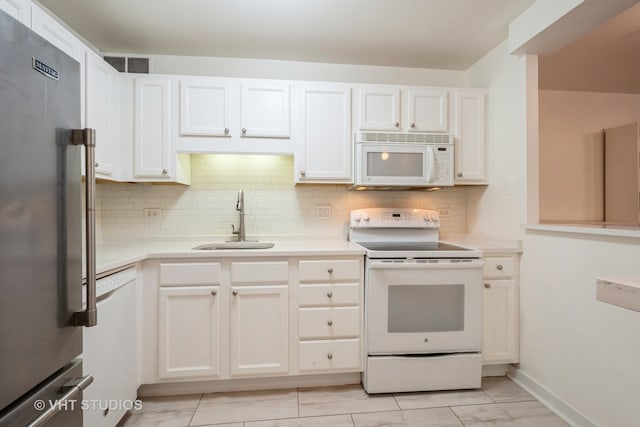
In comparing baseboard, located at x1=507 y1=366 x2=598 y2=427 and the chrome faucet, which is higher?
the chrome faucet

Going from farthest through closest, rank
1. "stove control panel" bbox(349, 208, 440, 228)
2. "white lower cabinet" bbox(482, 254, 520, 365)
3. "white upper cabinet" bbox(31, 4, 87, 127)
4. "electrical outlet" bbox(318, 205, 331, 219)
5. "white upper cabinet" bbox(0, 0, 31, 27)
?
"electrical outlet" bbox(318, 205, 331, 219) → "stove control panel" bbox(349, 208, 440, 228) → "white lower cabinet" bbox(482, 254, 520, 365) → "white upper cabinet" bbox(31, 4, 87, 127) → "white upper cabinet" bbox(0, 0, 31, 27)

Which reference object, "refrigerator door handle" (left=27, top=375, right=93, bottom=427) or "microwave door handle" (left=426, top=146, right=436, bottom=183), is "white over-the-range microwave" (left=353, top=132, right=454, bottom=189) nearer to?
→ "microwave door handle" (left=426, top=146, right=436, bottom=183)

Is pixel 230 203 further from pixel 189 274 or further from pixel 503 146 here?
pixel 503 146

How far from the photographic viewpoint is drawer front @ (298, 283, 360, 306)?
6.45ft

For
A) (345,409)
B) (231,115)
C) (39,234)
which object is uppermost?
(231,115)

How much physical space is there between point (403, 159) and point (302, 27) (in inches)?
46.1

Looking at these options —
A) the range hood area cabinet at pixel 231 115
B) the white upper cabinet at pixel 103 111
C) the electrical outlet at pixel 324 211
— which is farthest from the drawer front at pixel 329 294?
the white upper cabinet at pixel 103 111

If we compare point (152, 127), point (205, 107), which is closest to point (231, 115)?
point (205, 107)

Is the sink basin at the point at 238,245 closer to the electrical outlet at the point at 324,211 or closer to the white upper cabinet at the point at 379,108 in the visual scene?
the electrical outlet at the point at 324,211

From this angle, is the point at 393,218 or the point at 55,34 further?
the point at 393,218

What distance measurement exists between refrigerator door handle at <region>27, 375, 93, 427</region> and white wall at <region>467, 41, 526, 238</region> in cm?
248

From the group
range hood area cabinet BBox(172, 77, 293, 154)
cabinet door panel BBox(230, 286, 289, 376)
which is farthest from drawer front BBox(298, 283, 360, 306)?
range hood area cabinet BBox(172, 77, 293, 154)

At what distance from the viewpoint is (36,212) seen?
0.79m

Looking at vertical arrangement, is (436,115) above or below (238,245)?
above
